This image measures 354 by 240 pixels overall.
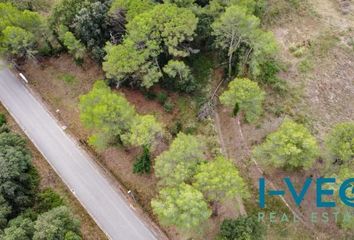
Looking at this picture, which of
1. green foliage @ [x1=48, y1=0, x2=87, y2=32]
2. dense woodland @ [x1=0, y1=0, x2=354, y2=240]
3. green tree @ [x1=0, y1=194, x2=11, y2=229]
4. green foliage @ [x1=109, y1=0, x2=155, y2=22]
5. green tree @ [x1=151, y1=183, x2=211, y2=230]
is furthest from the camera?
green foliage @ [x1=48, y1=0, x2=87, y2=32]

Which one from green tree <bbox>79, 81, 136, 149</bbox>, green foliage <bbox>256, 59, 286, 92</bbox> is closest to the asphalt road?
green tree <bbox>79, 81, 136, 149</bbox>

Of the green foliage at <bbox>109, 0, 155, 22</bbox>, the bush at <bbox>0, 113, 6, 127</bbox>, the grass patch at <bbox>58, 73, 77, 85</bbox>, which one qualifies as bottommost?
the bush at <bbox>0, 113, 6, 127</bbox>

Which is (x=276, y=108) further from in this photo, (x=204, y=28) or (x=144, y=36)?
(x=144, y=36)

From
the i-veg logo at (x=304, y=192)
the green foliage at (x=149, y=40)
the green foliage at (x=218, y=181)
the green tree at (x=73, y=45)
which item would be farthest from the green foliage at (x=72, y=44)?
the i-veg logo at (x=304, y=192)

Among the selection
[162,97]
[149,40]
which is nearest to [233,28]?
[149,40]

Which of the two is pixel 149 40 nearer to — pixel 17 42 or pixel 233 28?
pixel 233 28

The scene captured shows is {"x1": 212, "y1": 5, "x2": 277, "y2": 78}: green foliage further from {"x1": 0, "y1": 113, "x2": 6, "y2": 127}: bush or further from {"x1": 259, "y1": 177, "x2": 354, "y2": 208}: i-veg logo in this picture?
{"x1": 0, "y1": 113, "x2": 6, "y2": 127}: bush
